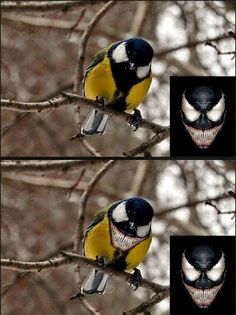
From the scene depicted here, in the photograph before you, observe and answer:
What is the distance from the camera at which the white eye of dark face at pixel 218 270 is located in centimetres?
119

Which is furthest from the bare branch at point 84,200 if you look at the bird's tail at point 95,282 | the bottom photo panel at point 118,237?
the bird's tail at point 95,282

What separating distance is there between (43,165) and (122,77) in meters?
0.32

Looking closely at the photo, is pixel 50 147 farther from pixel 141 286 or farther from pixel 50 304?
pixel 141 286

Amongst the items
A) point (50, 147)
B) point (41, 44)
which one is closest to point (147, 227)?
point (50, 147)

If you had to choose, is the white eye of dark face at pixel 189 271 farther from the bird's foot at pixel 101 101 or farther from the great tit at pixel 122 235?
the bird's foot at pixel 101 101

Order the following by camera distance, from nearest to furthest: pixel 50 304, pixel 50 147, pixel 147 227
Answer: pixel 147 227
pixel 50 304
pixel 50 147

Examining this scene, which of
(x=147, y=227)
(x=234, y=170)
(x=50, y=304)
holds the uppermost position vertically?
(x=234, y=170)

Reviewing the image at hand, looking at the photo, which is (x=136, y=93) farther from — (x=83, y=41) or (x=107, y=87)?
(x=83, y=41)

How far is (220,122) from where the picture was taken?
1217 mm

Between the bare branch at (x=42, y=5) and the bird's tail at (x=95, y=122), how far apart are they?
355 mm

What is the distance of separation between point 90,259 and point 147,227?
81 mm

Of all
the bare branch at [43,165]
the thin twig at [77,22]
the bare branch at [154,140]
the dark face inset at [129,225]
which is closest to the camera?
the dark face inset at [129,225]

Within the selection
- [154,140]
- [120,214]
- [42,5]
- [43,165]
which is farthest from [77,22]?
[120,214]

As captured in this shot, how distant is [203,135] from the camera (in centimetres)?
120
